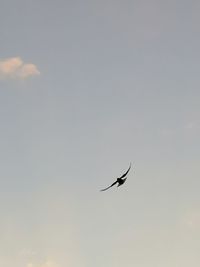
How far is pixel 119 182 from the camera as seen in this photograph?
5431cm
